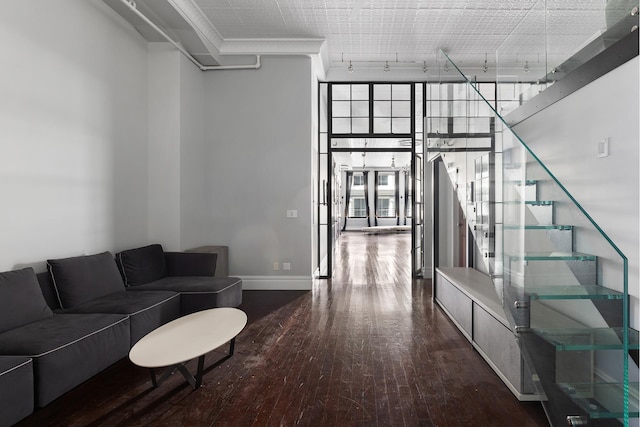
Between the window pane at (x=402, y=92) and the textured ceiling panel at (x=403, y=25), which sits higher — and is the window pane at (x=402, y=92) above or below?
below

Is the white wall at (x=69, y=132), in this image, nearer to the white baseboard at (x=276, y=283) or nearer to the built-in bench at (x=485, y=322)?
the white baseboard at (x=276, y=283)

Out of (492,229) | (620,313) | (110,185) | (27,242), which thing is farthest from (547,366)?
(110,185)

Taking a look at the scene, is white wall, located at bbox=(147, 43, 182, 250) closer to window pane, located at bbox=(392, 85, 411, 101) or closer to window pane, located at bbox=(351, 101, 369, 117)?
window pane, located at bbox=(351, 101, 369, 117)

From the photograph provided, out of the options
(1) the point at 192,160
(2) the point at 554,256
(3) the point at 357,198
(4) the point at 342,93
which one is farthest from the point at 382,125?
(3) the point at 357,198

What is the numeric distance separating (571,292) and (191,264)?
156 inches

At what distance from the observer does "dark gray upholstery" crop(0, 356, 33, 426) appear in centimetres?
196

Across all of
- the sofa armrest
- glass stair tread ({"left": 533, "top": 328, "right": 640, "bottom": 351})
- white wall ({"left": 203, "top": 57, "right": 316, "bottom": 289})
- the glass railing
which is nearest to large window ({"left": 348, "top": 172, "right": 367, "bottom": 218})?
white wall ({"left": 203, "top": 57, "right": 316, "bottom": 289})

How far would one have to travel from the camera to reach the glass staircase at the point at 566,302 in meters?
1.80

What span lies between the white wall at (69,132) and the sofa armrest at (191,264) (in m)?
0.56

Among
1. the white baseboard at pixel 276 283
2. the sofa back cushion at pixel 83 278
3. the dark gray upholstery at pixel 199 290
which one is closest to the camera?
the sofa back cushion at pixel 83 278

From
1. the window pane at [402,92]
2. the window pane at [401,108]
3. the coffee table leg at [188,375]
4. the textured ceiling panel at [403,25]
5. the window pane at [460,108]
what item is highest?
the textured ceiling panel at [403,25]

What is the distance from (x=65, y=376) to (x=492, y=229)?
314cm

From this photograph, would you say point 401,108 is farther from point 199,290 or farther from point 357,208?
point 357,208

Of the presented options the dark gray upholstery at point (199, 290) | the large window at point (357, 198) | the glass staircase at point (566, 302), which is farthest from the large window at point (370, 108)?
the large window at point (357, 198)
